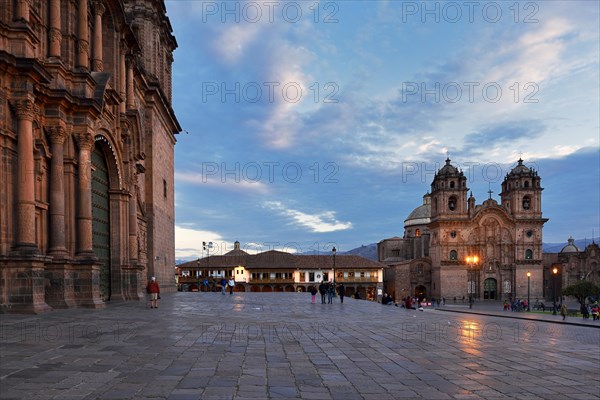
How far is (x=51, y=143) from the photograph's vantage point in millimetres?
16688

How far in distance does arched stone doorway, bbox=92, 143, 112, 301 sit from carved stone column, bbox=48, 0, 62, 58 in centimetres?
476

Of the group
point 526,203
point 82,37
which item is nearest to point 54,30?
point 82,37

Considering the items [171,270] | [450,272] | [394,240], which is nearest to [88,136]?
[171,270]

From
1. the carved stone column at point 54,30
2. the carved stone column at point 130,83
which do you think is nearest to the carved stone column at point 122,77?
the carved stone column at point 130,83

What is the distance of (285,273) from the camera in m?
77.1

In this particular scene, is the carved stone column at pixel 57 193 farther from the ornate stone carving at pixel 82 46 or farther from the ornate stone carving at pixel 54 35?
the ornate stone carving at pixel 82 46

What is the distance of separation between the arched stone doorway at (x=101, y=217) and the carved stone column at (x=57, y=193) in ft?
11.1

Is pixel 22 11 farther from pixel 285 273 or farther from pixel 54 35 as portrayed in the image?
pixel 285 273

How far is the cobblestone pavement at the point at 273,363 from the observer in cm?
623

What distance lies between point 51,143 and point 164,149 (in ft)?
65.0

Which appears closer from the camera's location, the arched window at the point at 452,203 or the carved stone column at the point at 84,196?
the carved stone column at the point at 84,196

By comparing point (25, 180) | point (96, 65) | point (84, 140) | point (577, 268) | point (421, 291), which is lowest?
point (421, 291)

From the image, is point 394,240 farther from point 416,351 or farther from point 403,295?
point 416,351

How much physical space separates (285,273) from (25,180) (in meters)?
63.7
